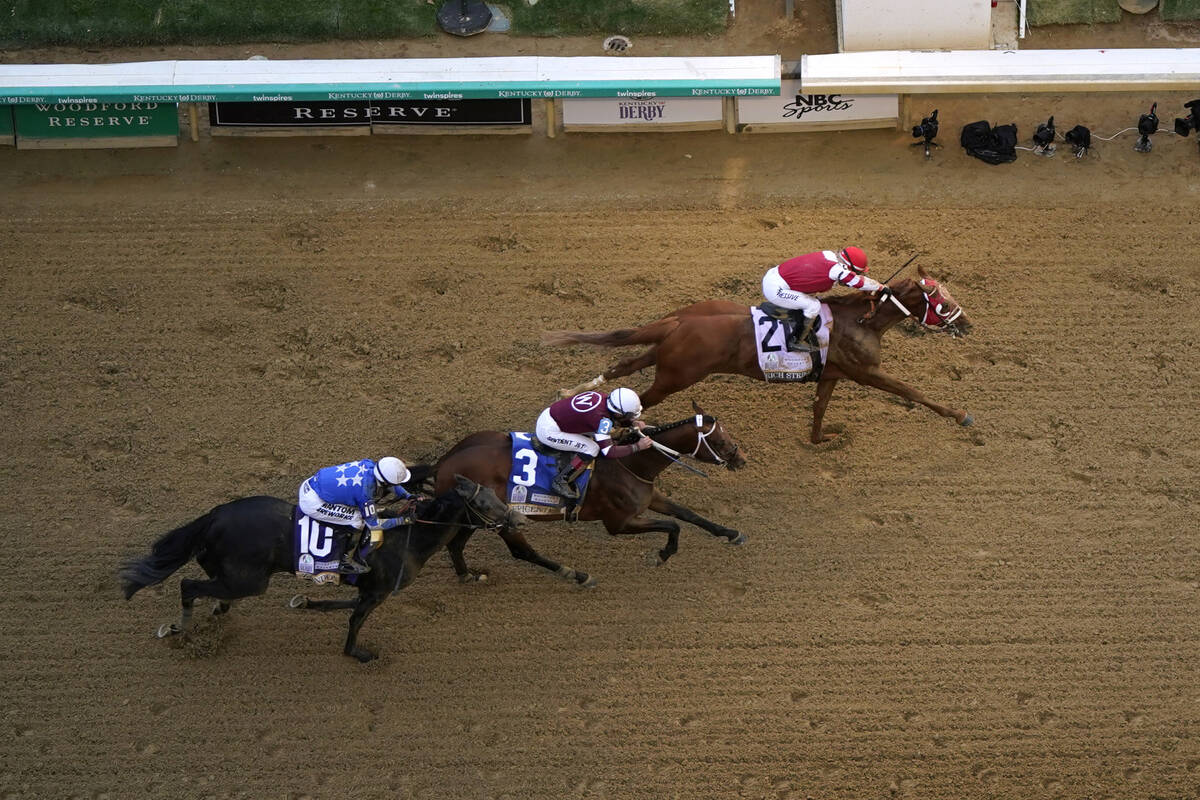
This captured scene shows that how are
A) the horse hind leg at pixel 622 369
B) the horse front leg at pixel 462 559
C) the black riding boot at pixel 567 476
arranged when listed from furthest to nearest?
the horse hind leg at pixel 622 369 → the horse front leg at pixel 462 559 → the black riding boot at pixel 567 476

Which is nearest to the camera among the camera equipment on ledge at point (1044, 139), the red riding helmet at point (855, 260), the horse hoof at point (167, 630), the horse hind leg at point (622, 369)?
the horse hoof at point (167, 630)

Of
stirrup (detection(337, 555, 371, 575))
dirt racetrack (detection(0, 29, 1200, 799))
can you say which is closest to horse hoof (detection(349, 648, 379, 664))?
dirt racetrack (detection(0, 29, 1200, 799))

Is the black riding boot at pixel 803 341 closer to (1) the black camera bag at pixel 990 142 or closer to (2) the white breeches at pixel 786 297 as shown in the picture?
(2) the white breeches at pixel 786 297

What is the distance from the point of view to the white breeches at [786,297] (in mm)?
10547

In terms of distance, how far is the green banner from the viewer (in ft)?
43.0

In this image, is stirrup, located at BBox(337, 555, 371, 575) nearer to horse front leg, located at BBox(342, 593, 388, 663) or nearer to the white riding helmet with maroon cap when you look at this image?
horse front leg, located at BBox(342, 593, 388, 663)

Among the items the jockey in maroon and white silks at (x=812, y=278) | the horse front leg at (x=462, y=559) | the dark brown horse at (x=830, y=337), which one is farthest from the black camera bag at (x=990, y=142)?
the horse front leg at (x=462, y=559)

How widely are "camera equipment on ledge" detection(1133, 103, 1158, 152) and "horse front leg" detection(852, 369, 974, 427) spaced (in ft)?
13.6

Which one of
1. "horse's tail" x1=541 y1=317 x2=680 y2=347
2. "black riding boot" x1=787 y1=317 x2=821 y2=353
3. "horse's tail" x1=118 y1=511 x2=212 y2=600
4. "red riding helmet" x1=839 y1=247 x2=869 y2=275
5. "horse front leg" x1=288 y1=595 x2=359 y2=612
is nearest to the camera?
"horse's tail" x1=118 y1=511 x2=212 y2=600

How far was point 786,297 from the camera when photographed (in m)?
10.6

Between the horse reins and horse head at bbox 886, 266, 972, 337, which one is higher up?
horse head at bbox 886, 266, 972, 337

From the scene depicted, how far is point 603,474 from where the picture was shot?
10.1 metres

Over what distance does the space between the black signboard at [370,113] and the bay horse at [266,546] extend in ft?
16.4

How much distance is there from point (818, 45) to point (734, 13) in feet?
3.38
